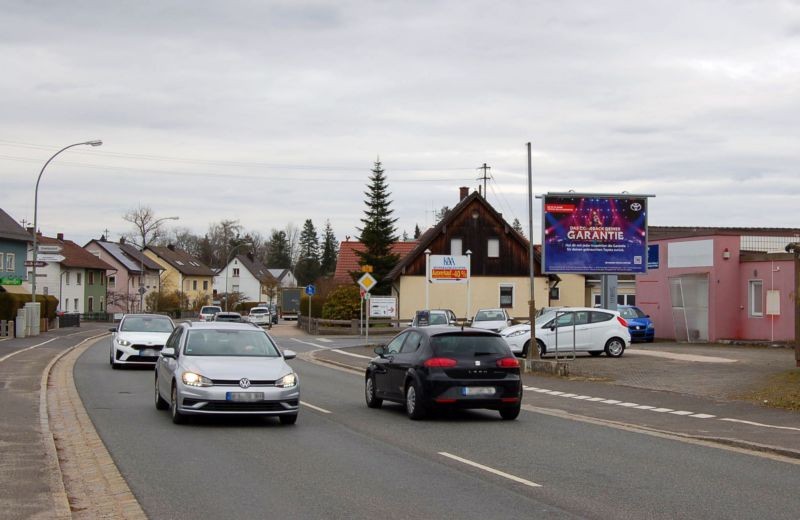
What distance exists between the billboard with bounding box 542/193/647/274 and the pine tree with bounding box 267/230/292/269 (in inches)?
5581

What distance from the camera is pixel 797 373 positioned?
21.4 m

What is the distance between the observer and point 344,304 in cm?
6400

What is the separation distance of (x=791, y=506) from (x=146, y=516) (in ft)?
18.7

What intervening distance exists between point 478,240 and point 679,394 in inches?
1796

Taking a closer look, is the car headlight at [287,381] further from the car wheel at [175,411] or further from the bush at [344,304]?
the bush at [344,304]

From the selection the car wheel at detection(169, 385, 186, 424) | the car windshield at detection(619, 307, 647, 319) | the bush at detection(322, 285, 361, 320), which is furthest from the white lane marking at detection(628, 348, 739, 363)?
the bush at detection(322, 285, 361, 320)

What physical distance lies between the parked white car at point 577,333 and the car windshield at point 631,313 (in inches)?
422

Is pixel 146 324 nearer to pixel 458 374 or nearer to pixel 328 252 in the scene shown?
pixel 458 374

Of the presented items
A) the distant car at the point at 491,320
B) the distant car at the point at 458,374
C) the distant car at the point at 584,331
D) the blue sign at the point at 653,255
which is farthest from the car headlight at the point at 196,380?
the blue sign at the point at 653,255

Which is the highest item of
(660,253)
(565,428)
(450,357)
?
(660,253)

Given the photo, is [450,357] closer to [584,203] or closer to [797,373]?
[797,373]

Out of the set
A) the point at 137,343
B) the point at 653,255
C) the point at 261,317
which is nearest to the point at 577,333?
the point at 137,343

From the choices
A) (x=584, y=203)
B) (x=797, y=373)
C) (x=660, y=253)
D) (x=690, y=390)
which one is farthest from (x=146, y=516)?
(x=660, y=253)

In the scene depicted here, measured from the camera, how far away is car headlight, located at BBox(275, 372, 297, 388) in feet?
45.5
